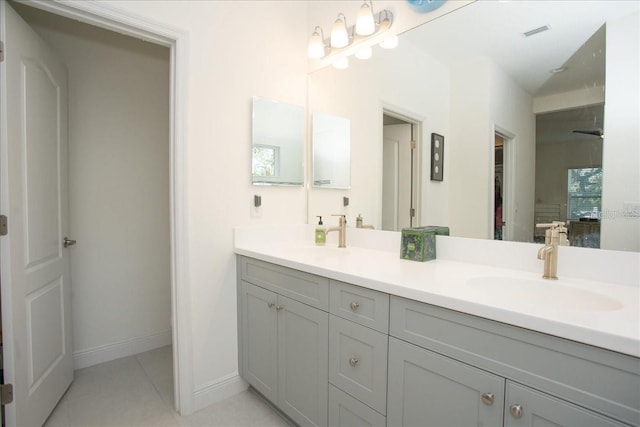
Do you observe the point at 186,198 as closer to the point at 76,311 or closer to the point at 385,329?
the point at 385,329

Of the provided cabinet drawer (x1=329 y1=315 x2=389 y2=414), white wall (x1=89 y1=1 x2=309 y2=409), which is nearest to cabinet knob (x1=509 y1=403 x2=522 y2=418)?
cabinet drawer (x1=329 y1=315 x2=389 y2=414)

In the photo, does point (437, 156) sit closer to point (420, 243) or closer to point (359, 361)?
point (420, 243)

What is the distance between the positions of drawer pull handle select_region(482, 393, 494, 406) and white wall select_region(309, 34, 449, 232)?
87 centimetres

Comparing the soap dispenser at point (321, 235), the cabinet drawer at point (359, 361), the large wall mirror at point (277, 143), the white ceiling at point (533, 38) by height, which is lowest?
the cabinet drawer at point (359, 361)

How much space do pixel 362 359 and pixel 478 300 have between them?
1.68 ft

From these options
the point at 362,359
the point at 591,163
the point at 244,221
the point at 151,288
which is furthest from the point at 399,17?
the point at 151,288

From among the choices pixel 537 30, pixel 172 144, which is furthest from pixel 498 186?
pixel 172 144

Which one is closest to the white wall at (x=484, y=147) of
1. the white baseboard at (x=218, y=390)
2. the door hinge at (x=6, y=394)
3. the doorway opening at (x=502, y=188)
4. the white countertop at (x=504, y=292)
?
the doorway opening at (x=502, y=188)

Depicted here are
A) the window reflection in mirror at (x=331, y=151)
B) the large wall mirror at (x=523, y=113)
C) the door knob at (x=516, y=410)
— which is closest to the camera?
the door knob at (x=516, y=410)

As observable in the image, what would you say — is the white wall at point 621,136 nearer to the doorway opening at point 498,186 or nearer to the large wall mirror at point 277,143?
the doorway opening at point 498,186

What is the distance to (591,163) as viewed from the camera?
116cm

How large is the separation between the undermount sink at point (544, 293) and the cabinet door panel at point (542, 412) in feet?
0.81

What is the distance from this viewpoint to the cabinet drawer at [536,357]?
673 mm

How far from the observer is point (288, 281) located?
5.02 ft
